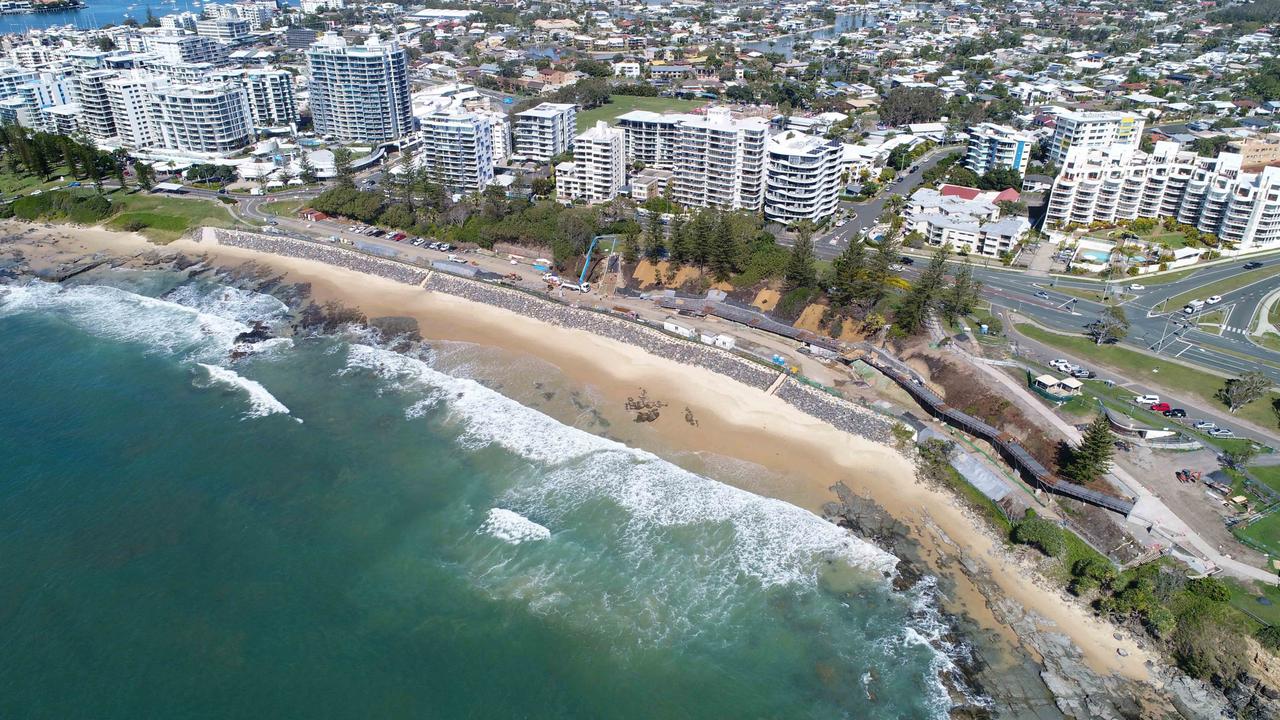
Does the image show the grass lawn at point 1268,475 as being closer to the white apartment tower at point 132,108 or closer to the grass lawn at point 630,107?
the grass lawn at point 630,107

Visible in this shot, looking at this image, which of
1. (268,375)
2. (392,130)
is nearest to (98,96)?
(392,130)

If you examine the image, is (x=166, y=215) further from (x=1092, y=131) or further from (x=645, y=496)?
(x=1092, y=131)

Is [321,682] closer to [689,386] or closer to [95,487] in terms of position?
[95,487]

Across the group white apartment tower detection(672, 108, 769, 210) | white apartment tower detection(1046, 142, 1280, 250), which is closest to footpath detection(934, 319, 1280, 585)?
white apartment tower detection(1046, 142, 1280, 250)

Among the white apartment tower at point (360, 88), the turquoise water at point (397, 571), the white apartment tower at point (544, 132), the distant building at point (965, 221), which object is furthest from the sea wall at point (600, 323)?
the white apartment tower at point (360, 88)

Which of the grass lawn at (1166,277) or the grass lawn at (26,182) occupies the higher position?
the grass lawn at (26,182)

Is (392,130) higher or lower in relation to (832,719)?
higher

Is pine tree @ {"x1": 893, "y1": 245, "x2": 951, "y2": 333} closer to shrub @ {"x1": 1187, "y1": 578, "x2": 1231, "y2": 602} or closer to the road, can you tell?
the road
